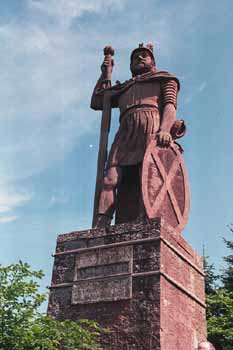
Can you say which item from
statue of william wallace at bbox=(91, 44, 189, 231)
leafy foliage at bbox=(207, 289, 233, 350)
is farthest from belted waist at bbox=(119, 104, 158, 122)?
leafy foliage at bbox=(207, 289, 233, 350)

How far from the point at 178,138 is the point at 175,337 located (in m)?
3.79

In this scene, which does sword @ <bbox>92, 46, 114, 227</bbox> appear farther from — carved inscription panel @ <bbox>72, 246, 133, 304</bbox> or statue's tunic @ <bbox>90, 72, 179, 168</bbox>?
carved inscription panel @ <bbox>72, 246, 133, 304</bbox>

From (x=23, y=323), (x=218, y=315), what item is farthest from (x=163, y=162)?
(x=218, y=315)

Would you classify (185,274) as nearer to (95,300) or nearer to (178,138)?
(95,300)

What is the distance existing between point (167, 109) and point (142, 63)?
1.18 m

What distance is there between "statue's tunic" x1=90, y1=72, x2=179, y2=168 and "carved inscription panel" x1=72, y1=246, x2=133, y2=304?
1847 millimetres

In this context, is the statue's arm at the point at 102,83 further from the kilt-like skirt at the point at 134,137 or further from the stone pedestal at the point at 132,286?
the stone pedestal at the point at 132,286

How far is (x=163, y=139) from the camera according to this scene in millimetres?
9133

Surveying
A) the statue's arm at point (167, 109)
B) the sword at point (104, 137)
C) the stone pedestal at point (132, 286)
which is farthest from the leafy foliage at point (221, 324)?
the statue's arm at point (167, 109)

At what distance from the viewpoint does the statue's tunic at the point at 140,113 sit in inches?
368

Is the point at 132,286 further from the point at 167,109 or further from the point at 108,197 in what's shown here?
the point at 167,109

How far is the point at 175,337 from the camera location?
7.41 metres

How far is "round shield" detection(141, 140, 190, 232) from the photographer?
28.2 ft

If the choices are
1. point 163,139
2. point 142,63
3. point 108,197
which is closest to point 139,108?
point 163,139
